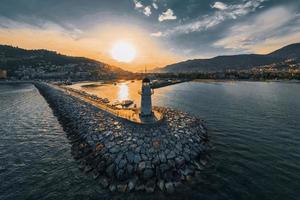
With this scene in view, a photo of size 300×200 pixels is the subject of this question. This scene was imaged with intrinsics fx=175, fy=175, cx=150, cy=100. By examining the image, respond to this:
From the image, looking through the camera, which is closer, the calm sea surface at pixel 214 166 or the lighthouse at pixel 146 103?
the calm sea surface at pixel 214 166

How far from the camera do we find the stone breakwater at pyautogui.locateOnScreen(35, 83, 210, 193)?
56.3 feet

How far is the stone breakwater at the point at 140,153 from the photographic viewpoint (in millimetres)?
17172

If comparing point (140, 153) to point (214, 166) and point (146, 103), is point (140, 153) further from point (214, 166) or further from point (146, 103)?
point (146, 103)

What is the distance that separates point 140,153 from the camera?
19547 millimetres

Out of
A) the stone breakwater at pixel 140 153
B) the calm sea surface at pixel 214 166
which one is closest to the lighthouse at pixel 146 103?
the stone breakwater at pixel 140 153

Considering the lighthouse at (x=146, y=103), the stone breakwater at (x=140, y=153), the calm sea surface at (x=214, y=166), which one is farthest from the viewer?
the lighthouse at (x=146, y=103)

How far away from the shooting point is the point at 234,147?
79.9 ft

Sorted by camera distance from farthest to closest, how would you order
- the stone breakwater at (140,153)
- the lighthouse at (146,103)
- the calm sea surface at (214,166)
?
the lighthouse at (146,103), the stone breakwater at (140,153), the calm sea surface at (214,166)

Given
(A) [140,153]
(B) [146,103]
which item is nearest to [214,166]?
(A) [140,153]

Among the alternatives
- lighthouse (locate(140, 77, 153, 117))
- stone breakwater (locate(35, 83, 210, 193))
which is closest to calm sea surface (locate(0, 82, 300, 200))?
stone breakwater (locate(35, 83, 210, 193))

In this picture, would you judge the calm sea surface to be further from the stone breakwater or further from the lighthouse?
the lighthouse

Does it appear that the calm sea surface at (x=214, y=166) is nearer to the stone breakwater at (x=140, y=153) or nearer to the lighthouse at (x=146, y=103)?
the stone breakwater at (x=140, y=153)

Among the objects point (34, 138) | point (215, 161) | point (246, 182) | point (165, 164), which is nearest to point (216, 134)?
point (215, 161)

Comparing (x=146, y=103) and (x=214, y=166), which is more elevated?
(x=146, y=103)
